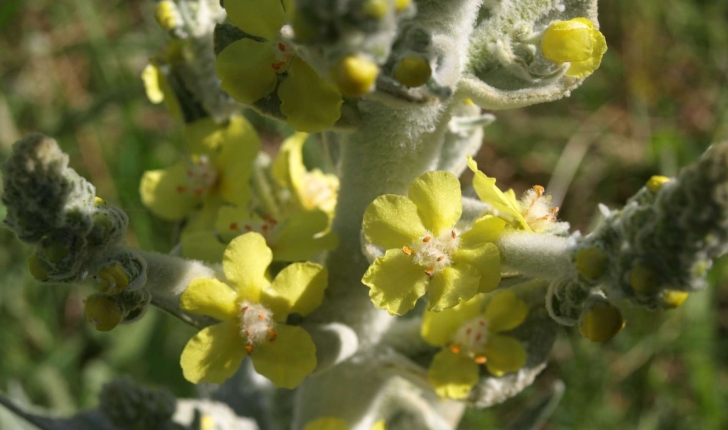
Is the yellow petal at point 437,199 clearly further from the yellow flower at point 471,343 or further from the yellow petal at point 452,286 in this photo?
the yellow flower at point 471,343

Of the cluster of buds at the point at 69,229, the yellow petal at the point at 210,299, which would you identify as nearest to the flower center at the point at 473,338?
the yellow petal at the point at 210,299

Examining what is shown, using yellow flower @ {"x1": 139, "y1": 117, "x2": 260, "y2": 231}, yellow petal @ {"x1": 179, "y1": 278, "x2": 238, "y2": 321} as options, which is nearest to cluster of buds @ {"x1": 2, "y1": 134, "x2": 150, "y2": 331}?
yellow petal @ {"x1": 179, "y1": 278, "x2": 238, "y2": 321}

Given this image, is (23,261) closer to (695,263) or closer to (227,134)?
(227,134)

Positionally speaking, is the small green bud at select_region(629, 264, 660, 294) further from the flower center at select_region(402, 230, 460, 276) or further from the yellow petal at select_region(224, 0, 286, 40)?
the yellow petal at select_region(224, 0, 286, 40)

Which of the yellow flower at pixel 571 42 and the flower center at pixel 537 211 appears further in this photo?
the flower center at pixel 537 211

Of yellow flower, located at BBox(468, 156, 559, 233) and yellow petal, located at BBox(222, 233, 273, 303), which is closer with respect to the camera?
yellow flower, located at BBox(468, 156, 559, 233)

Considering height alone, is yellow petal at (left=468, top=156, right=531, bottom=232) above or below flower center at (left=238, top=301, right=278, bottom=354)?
above

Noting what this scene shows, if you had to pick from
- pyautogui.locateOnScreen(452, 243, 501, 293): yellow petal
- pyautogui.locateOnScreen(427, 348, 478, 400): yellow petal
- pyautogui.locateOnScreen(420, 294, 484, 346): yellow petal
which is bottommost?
pyautogui.locateOnScreen(427, 348, 478, 400): yellow petal
